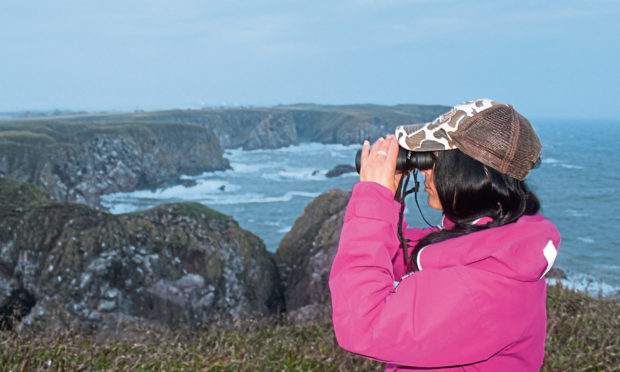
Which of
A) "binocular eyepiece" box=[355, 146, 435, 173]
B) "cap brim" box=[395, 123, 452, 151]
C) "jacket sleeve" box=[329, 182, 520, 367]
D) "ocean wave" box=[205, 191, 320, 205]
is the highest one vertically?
"cap brim" box=[395, 123, 452, 151]

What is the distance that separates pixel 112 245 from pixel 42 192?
4001mm

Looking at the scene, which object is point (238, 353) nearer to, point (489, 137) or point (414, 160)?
point (414, 160)

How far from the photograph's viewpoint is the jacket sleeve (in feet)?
5.17

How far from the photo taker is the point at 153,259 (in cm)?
1059

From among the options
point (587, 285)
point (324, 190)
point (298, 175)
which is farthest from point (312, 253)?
point (298, 175)

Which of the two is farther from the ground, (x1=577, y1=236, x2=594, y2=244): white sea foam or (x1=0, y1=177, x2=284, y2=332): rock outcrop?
(x1=0, y1=177, x2=284, y2=332): rock outcrop

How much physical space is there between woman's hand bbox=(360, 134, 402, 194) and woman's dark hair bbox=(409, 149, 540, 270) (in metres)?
0.19

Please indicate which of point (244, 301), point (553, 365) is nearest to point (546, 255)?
point (553, 365)

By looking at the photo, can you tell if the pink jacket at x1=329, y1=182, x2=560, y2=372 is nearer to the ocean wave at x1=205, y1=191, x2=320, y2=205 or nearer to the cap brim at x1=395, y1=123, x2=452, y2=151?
the cap brim at x1=395, y1=123, x2=452, y2=151

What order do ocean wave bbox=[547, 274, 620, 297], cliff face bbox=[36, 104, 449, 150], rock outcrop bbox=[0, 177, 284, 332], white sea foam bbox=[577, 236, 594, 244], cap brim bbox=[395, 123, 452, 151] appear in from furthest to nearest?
cliff face bbox=[36, 104, 449, 150], white sea foam bbox=[577, 236, 594, 244], rock outcrop bbox=[0, 177, 284, 332], ocean wave bbox=[547, 274, 620, 297], cap brim bbox=[395, 123, 452, 151]

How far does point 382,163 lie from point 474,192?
15.0 inches

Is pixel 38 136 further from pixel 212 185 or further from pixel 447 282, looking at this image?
pixel 447 282

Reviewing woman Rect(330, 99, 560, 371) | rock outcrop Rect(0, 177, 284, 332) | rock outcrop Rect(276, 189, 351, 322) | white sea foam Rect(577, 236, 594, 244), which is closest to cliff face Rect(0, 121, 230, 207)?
rock outcrop Rect(0, 177, 284, 332)

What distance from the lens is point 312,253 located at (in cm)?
1158
